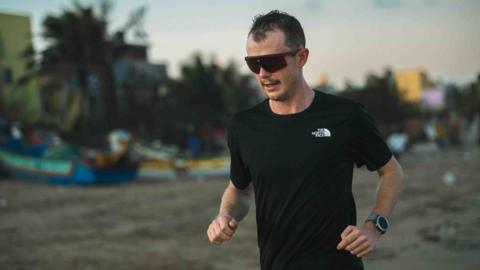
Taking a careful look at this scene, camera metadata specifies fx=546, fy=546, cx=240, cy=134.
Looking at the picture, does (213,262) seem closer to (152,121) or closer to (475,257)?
(475,257)

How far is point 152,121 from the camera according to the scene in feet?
116

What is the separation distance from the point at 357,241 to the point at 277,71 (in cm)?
77

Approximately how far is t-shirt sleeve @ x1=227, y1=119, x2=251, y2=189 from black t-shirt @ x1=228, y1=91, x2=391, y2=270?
0.44 feet

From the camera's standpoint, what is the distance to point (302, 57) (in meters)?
2.39

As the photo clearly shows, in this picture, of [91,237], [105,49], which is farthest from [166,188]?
[105,49]

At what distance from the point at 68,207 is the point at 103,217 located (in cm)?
250

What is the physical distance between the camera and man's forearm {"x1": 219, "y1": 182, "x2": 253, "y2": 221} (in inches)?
100

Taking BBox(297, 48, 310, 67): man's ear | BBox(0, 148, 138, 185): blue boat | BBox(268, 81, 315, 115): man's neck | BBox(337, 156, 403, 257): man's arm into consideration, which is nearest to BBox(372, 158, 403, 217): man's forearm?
BBox(337, 156, 403, 257): man's arm

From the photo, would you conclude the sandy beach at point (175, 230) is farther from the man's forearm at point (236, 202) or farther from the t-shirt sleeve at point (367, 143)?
the t-shirt sleeve at point (367, 143)

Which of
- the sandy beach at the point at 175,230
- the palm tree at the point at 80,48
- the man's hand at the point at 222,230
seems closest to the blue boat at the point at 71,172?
the sandy beach at the point at 175,230

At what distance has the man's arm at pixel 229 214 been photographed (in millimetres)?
2348

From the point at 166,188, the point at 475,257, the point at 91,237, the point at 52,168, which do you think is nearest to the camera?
the point at 475,257

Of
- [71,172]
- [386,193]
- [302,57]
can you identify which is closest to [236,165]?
[302,57]

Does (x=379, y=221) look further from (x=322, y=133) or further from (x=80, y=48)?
(x=80, y=48)
